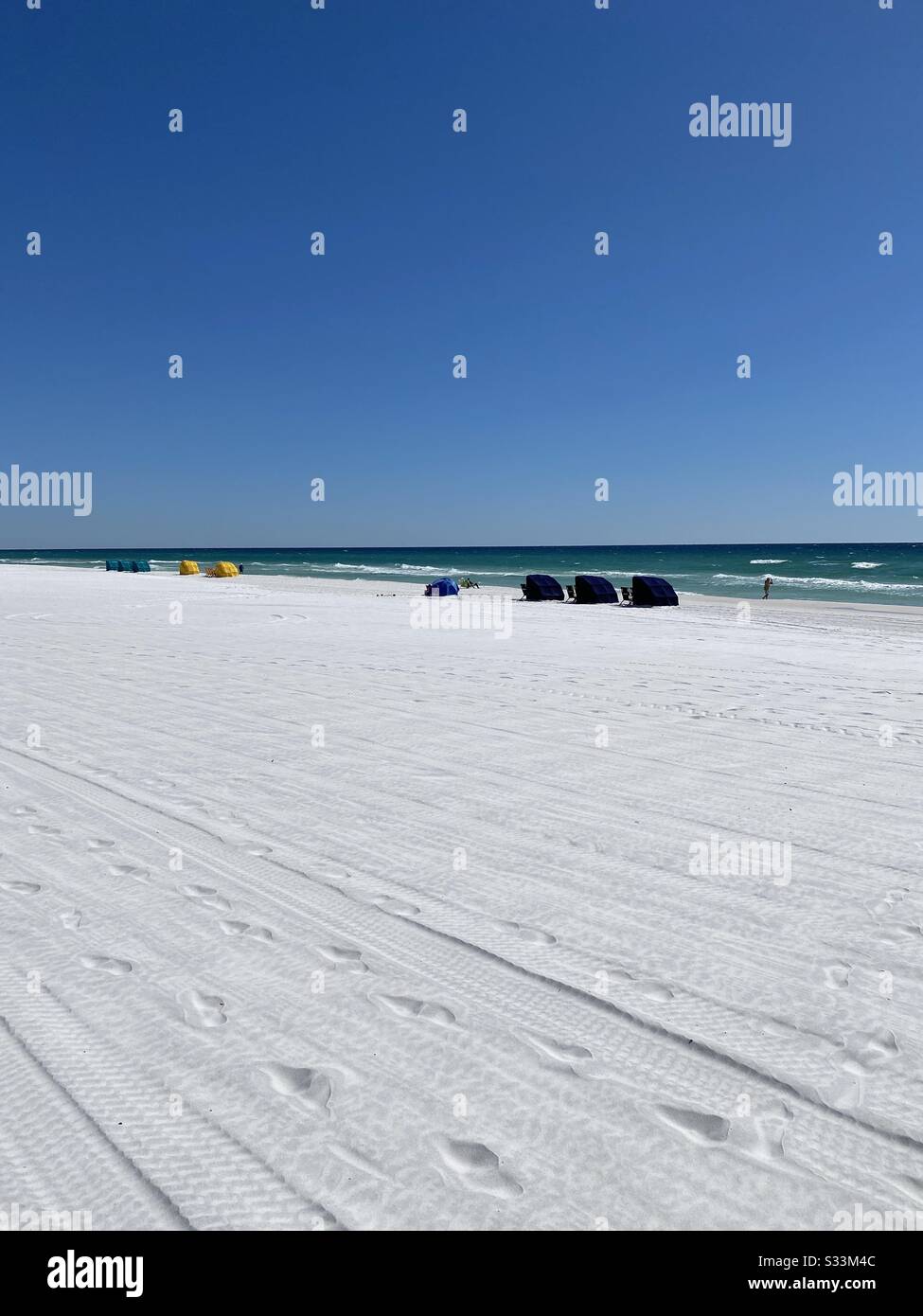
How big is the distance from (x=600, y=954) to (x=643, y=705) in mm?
5290

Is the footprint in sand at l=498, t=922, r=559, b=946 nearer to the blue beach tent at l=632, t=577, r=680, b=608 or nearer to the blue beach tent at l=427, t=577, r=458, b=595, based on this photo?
the blue beach tent at l=632, t=577, r=680, b=608

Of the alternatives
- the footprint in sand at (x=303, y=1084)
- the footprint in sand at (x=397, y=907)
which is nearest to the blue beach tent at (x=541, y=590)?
the footprint in sand at (x=397, y=907)

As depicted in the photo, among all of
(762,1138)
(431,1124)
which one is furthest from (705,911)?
(431,1124)

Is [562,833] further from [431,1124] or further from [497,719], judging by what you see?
[497,719]

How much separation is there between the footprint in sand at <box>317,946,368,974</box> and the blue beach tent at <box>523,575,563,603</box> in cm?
2704

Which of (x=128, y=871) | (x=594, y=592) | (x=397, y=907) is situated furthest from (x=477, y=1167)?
(x=594, y=592)

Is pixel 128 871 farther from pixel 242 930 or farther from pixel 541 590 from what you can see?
pixel 541 590

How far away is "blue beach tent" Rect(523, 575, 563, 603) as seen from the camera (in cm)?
3012

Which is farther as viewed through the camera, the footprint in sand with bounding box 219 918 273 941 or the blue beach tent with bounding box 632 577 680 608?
the blue beach tent with bounding box 632 577 680 608

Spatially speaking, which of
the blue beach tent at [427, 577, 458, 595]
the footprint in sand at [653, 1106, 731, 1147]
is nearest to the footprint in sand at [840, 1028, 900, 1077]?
the footprint in sand at [653, 1106, 731, 1147]

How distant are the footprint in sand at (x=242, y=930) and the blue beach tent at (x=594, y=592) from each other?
25.4 meters

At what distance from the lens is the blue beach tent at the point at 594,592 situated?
1106 inches

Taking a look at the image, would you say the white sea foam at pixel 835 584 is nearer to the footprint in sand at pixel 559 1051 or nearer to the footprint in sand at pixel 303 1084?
the footprint in sand at pixel 559 1051

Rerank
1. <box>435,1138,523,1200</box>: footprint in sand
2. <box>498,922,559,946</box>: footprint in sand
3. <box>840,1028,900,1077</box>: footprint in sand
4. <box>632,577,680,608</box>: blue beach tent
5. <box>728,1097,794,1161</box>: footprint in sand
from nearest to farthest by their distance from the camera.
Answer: <box>435,1138,523,1200</box>: footprint in sand
<box>728,1097,794,1161</box>: footprint in sand
<box>840,1028,900,1077</box>: footprint in sand
<box>498,922,559,946</box>: footprint in sand
<box>632,577,680,608</box>: blue beach tent
